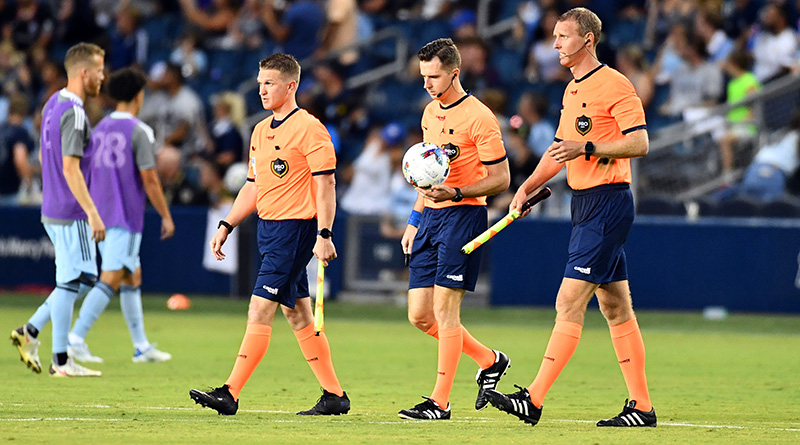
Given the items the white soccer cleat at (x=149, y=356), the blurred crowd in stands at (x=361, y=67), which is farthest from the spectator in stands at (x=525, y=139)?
the white soccer cleat at (x=149, y=356)

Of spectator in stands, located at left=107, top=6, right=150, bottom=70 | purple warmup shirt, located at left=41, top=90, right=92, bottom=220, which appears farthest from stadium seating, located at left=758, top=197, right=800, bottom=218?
spectator in stands, located at left=107, top=6, right=150, bottom=70

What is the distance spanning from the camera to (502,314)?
16406mm

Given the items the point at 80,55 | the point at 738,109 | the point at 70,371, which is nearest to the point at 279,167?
the point at 80,55

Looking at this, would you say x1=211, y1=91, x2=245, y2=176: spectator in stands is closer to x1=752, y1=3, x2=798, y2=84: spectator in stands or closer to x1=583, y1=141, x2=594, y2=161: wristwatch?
x1=752, y1=3, x2=798, y2=84: spectator in stands

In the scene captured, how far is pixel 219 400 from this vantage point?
7539mm

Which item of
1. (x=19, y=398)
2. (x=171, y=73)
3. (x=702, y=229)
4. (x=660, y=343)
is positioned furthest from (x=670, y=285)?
(x=19, y=398)

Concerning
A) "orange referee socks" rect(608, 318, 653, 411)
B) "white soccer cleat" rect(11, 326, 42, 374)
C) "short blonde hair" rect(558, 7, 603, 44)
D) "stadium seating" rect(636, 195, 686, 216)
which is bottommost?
"white soccer cleat" rect(11, 326, 42, 374)

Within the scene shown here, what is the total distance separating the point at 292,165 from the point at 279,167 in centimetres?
8

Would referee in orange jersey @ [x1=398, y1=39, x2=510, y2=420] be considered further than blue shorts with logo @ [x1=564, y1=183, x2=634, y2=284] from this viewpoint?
Yes

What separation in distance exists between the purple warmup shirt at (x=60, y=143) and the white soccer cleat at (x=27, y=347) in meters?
0.96

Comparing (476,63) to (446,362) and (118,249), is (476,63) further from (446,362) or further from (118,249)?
(446,362)

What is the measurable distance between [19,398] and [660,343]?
7.23 m

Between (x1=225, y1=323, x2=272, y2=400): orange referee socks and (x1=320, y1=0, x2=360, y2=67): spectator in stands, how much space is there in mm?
13322

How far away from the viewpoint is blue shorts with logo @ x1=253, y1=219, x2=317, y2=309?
25.4 feet
